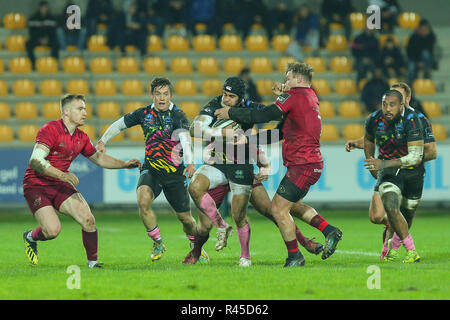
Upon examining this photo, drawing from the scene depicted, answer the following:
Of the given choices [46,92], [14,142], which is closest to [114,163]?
[14,142]

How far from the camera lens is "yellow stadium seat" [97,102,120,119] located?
72.9 feet

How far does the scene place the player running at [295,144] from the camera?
30.8 feet

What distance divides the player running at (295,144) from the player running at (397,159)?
83 cm

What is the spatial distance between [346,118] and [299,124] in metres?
13.6

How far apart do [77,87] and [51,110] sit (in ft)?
3.20

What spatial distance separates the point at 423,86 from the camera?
938 inches

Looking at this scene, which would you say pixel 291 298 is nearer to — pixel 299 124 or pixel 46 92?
pixel 299 124

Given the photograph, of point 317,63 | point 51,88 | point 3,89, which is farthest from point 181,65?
point 3,89

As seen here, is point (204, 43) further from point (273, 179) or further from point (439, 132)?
point (439, 132)

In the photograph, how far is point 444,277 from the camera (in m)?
8.55

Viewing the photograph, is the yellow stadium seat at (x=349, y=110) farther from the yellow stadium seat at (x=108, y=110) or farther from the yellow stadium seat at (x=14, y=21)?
the yellow stadium seat at (x=14, y=21)

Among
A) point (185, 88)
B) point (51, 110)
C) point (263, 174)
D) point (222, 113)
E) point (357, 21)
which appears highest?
point (357, 21)

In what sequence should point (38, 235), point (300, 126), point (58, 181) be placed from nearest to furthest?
point (300, 126) → point (58, 181) → point (38, 235)

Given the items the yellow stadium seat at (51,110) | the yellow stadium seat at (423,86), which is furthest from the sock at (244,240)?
the yellow stadium seat at (423,86)
